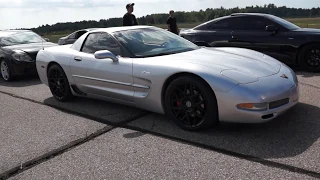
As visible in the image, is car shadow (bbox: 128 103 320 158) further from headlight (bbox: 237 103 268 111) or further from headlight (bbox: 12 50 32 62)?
headlight (bbox: 12 50 32 62)

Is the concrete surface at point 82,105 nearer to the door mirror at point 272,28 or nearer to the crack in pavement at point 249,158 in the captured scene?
the crack in pavement at point 249,158

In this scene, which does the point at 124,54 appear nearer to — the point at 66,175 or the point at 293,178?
the point at 66,175

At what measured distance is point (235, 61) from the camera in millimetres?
3832

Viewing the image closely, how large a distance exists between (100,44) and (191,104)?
1.88m

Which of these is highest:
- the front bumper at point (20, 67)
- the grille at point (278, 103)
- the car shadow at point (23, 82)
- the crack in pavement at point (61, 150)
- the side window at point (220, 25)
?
the side window at point (220, 25)

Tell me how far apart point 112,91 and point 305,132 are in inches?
95.2

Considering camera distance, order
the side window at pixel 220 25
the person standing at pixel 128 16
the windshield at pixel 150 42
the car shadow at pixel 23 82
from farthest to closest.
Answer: the person standing at pixel 128 16
the side window at pixel 220 25
the car shadow at pixel 23 82
the windshield at pixel 150 42

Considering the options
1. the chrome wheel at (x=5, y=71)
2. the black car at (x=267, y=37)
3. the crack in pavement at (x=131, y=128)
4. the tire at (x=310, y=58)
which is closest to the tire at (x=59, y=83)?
the crack in pavement at (x=131, y=128)

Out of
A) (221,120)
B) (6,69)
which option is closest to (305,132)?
(221,120)

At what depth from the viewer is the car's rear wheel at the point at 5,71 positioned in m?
7.98

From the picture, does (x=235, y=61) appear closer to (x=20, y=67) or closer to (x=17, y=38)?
(x=20, y=67)

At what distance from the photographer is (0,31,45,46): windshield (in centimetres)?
883

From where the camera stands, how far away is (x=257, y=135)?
3.40 metres

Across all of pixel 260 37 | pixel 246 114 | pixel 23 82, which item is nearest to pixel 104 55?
pixel 246 114
